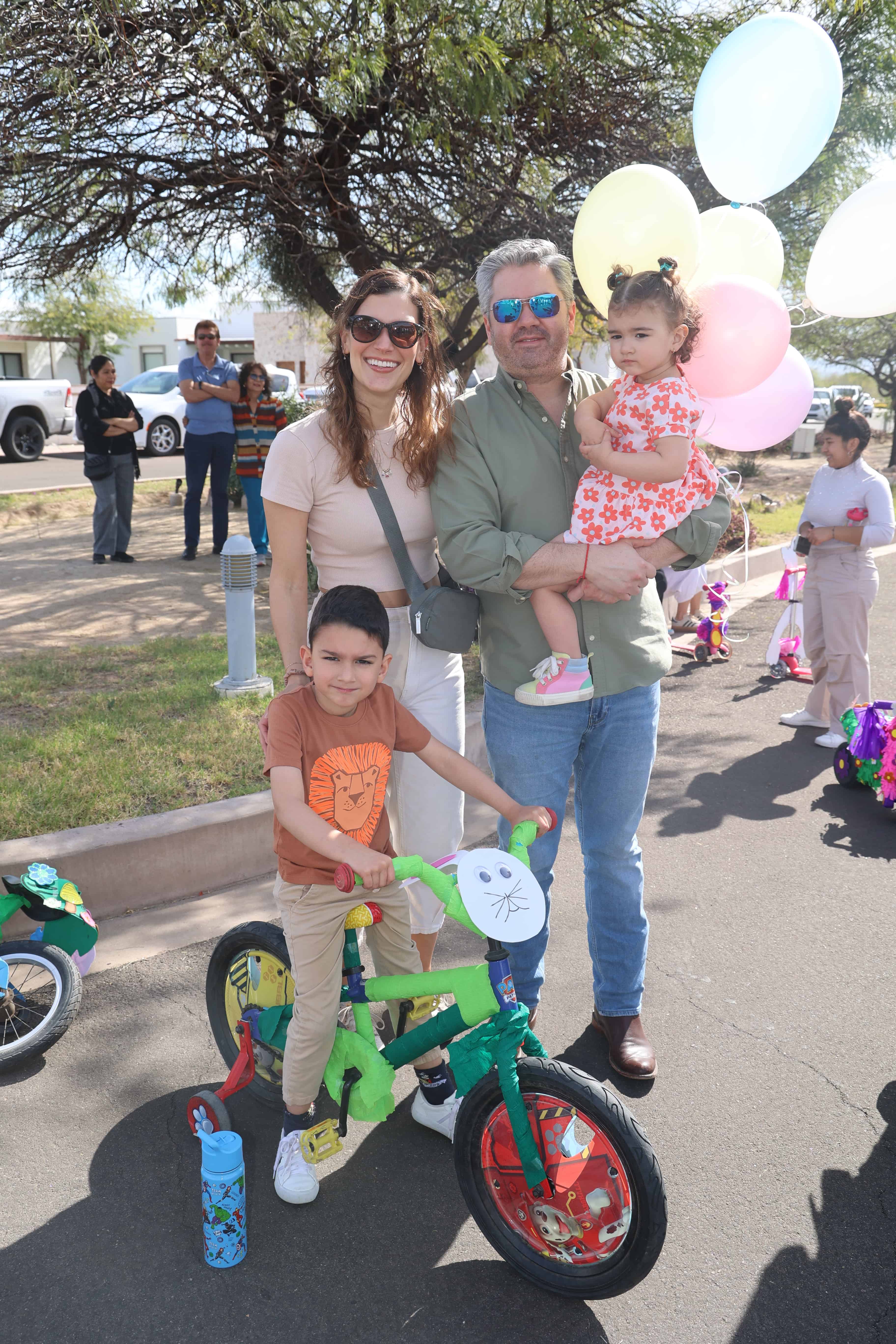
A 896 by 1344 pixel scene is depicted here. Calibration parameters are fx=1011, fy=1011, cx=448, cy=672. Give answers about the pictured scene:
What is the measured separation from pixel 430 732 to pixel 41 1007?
156cm

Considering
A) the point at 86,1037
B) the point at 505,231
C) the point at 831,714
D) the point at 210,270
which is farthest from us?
the point at 210,270

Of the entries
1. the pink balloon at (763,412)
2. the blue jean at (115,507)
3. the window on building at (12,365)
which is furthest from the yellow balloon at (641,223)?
the window on building at (12,365)

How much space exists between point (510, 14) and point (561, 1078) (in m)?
7.11

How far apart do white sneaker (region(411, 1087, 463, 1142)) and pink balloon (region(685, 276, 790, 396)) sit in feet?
7.18

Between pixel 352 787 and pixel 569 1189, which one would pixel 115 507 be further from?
pixel 569 1189

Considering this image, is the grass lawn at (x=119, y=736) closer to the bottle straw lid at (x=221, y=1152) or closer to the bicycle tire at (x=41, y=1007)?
the bicycle tire at (x=41, y=1007)

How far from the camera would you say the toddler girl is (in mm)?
2703

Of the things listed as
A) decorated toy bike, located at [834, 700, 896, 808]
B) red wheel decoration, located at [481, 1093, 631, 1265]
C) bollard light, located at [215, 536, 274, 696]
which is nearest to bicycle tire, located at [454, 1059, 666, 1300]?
red wheel decoration, located at [481, 1093, 631, 1265]

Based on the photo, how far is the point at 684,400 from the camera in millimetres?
2766

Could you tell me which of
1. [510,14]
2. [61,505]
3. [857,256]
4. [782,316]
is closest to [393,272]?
[782,316]

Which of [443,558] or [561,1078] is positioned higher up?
[443,558]

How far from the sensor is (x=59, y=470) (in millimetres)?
18203

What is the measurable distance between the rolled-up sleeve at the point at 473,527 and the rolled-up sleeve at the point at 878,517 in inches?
154

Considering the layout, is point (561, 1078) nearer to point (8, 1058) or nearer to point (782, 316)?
point (8, 1058)
